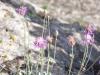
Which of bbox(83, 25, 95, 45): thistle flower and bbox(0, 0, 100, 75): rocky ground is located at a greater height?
bbox(83, 25, 95, 45): thistle flower

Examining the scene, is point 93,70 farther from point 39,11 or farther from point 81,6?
point 81,6

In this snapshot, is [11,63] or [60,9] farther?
[60,9]

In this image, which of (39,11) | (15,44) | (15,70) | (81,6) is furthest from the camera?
(81,6)

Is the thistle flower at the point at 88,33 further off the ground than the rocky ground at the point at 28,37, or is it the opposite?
the thistle flower at the point at 88,33

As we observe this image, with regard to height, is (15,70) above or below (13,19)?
below

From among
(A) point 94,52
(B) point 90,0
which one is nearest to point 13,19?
(A) point 94,52

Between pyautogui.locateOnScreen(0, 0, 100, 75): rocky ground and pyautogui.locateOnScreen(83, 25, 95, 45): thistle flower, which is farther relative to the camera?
pyautogui.locateOnScreen(0, 0, 100, 75): rocky ground

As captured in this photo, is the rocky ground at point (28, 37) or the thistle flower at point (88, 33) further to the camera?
the rocky ground at point (28, 37)

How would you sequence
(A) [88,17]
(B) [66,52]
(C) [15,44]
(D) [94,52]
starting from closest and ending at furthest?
(C) [15,44] < (B) [66,52] < (D) [94,52] < (A) [88,17]

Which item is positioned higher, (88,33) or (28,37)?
(88,33)

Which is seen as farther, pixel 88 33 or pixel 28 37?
pixel 28 37
